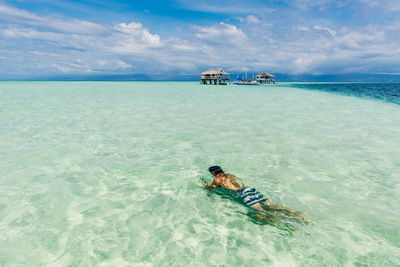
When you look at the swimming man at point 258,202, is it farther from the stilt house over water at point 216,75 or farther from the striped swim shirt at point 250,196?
the stilt house over water at point 216,75

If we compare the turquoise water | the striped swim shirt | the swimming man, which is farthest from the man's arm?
the striped swim shirt

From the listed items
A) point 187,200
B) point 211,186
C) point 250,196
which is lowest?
point 187,200

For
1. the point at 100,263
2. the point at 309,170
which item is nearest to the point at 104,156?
the point at 100,263

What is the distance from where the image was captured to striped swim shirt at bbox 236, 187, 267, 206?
179 inches

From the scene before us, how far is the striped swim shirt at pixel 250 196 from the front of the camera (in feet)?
14.9

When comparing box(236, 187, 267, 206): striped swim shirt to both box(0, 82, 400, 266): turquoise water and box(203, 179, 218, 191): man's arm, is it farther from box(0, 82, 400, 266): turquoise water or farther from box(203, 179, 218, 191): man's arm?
box(203, 179, 218, 191): man's arm

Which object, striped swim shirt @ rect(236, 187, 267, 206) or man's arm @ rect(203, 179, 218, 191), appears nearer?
striped swim shirt @ rect(236, 187, 267, 206)

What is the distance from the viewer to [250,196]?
4.63 m

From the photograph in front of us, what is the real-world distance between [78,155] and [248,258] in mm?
6801

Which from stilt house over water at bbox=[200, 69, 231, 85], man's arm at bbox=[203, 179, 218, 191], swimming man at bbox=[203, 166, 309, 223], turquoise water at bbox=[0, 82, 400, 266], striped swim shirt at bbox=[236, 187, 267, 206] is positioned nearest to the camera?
turquoise water at bbox=[0, 82, 400, 266]

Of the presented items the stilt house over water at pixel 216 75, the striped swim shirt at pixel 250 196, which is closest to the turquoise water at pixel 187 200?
the striped swim shirt at pixel 250 196

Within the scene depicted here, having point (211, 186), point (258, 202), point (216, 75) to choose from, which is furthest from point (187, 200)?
point (216, 75)

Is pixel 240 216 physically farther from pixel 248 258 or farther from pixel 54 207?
pixel 54 207

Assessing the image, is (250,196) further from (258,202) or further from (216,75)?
(216,75)
